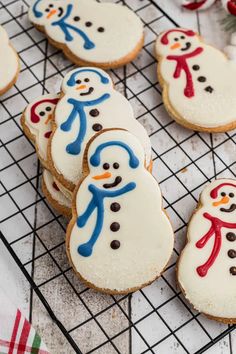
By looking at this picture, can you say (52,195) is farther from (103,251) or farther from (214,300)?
(214,300)

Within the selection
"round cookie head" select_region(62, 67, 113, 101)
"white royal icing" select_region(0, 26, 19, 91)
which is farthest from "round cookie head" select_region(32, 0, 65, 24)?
"round cookie head" select_region(62, 67, 113, 101)

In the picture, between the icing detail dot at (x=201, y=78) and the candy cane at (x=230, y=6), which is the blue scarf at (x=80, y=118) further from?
the candy cane at (x=230, y=6)

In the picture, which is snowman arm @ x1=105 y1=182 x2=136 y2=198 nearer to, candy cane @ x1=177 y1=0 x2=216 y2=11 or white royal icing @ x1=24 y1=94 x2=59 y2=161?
white royal icing @ x1=24 y1=94 x2=59 y2=161

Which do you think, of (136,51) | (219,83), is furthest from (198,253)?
(136,51)

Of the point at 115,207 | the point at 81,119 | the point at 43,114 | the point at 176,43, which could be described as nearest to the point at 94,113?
the point at 81,119

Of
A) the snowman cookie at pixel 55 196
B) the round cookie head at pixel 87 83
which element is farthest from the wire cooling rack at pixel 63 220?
the round cookie head at pixel 87 83

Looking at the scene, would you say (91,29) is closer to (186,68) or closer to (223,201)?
(186,68)

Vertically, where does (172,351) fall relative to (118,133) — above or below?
below
